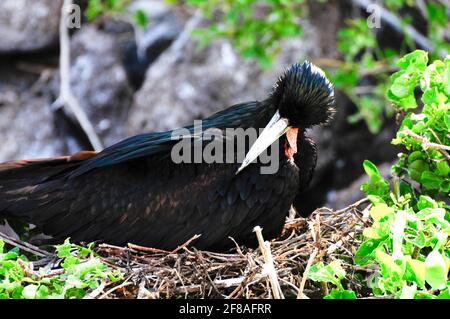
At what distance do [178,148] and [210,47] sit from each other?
3235 millimetres

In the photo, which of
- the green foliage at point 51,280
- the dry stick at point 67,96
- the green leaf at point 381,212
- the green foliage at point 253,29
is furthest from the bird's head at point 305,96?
the dry stick at point 67,96

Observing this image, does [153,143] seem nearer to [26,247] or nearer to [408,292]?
[26,247]

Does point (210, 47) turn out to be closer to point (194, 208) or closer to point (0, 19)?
point (0, 19)

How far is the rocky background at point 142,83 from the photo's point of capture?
6801 mm

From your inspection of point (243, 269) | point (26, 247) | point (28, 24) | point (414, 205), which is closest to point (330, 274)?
point (243, 269)

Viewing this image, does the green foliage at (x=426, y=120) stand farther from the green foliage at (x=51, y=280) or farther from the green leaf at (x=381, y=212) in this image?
the green foliage at (x=51, y=280)

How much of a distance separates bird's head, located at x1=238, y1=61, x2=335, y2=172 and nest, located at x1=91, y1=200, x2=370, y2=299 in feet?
1.65

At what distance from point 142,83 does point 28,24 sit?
43.1 inches

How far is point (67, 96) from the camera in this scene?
6703 millimetres

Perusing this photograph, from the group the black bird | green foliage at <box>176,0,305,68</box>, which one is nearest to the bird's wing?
the black bird

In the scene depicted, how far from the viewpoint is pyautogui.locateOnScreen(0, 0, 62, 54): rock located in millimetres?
7043

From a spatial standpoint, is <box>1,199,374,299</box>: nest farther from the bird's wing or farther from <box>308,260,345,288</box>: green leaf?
the bird's wing

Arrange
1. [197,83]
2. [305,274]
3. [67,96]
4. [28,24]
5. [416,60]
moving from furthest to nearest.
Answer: [28,24], [197,83], [67,96], [416,60], [305,274]
